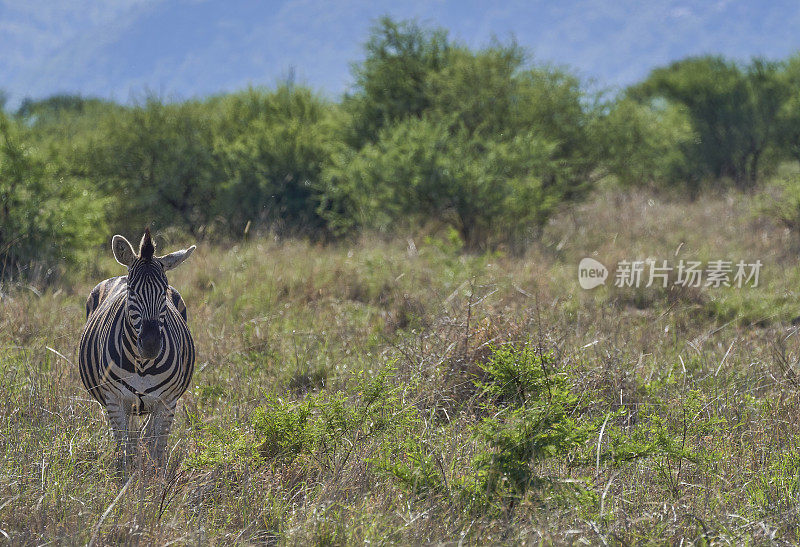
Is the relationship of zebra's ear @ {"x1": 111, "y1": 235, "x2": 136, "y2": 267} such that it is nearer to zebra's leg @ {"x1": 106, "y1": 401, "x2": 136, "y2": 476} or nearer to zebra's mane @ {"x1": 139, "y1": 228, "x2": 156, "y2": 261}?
zebra's mane @ {"x1": 139, "y1": 228, "x2": 156, "y2": 261}

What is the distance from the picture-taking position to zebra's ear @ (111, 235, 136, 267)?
353cm

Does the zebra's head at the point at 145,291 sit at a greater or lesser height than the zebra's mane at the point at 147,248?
lesser

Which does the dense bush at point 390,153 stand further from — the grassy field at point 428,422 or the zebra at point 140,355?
the zebra at point 140,355

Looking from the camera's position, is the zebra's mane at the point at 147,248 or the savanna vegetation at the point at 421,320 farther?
the zebra's mane at the point at 147,248

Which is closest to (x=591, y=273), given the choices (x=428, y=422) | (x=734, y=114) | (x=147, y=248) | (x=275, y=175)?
(x=428, y=422)

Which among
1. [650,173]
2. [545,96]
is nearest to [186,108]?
[545,96]

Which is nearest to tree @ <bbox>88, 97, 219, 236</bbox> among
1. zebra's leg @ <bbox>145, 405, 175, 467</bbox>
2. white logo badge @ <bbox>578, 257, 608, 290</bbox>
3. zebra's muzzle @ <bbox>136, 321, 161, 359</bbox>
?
white logo badge @ <bbox>578, 257, 608, 290</bbox>

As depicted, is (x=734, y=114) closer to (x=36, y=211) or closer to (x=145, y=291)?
(x=36, y=211)

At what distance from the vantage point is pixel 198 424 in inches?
157

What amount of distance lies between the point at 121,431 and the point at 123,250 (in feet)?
3.25

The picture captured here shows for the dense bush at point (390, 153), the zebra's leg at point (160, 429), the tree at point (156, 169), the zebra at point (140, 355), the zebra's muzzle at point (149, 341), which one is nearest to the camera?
the zebra's muzzle at point (149, 341)

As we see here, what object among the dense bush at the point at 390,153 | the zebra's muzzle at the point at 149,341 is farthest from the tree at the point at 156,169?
the zebra's muzzle at the point at 149,341

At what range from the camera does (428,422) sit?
4.17 metres

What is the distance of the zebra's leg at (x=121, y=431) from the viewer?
145 inches
